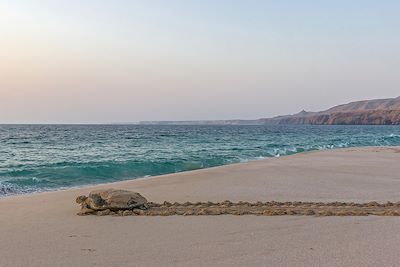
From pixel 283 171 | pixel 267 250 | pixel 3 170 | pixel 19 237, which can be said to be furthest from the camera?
pixel 3 170

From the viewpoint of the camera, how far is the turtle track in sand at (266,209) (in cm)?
812

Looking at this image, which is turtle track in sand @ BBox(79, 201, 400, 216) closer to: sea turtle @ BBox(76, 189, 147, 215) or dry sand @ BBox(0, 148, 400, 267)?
sea turtle @ BBox(76, 189, 147, 215)

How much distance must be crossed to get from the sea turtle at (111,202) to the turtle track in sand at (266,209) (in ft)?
0.37

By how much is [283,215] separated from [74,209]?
4320mm

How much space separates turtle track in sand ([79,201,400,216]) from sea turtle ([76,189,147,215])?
0.11 meters

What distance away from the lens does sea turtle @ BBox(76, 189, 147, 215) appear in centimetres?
859

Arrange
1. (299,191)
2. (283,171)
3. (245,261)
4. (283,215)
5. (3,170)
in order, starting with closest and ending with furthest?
(245,261), (283,215), (299,191), (283,171), (3,170)

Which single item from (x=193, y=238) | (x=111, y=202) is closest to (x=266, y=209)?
(x=193, y=238)

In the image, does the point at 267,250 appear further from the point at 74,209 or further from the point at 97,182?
the point at 97,182

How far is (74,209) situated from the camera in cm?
915

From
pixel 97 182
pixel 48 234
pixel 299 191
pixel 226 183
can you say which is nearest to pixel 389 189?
pixel 299 191

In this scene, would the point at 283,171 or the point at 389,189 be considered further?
the point at 283,171

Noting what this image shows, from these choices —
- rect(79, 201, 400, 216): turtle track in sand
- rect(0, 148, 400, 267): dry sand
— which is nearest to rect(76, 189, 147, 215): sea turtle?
rect(79, 201, 400, 216): turtle track in sand

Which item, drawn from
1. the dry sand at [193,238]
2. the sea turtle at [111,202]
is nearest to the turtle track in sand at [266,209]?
the sea turtle at [111,202]
